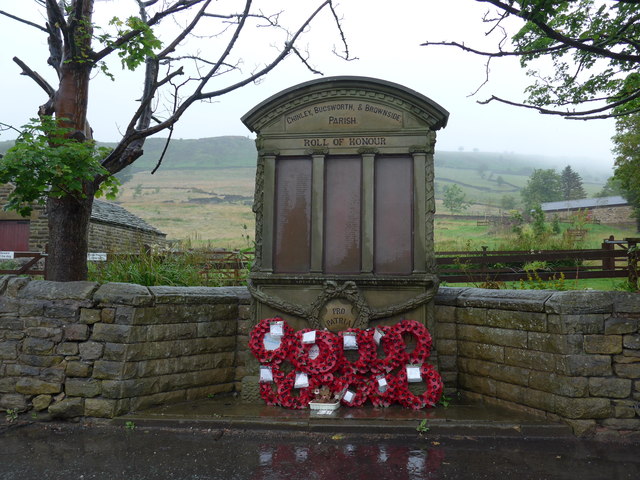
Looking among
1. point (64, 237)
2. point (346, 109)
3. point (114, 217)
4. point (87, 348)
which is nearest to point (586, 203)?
point (114, 217)

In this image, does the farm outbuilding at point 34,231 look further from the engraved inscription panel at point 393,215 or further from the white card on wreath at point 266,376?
the engraved inscription panel at point 393,215

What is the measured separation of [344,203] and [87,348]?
355 cm

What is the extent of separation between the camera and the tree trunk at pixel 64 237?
6.45 meters

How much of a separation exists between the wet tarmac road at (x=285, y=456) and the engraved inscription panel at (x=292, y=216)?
7.14 feet

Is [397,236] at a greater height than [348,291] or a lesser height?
greater

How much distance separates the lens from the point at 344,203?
6.16 meters

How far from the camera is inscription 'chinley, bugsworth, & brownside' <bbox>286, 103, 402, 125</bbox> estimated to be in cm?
612

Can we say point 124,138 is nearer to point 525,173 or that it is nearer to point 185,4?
point 185,4

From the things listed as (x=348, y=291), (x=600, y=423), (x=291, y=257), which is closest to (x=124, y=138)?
(x=291, y=257)

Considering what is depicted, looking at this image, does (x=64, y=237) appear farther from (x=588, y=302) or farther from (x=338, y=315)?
(x=588, y=302)

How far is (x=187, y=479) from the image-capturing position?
3803mm

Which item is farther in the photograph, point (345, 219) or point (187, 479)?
point (345, 219)

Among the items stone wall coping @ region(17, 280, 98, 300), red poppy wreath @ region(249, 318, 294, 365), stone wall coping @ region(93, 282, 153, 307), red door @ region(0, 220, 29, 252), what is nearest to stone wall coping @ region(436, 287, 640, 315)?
red poppy wreath @ region(249, 318, 294, 365)

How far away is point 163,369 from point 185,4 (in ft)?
18.5
